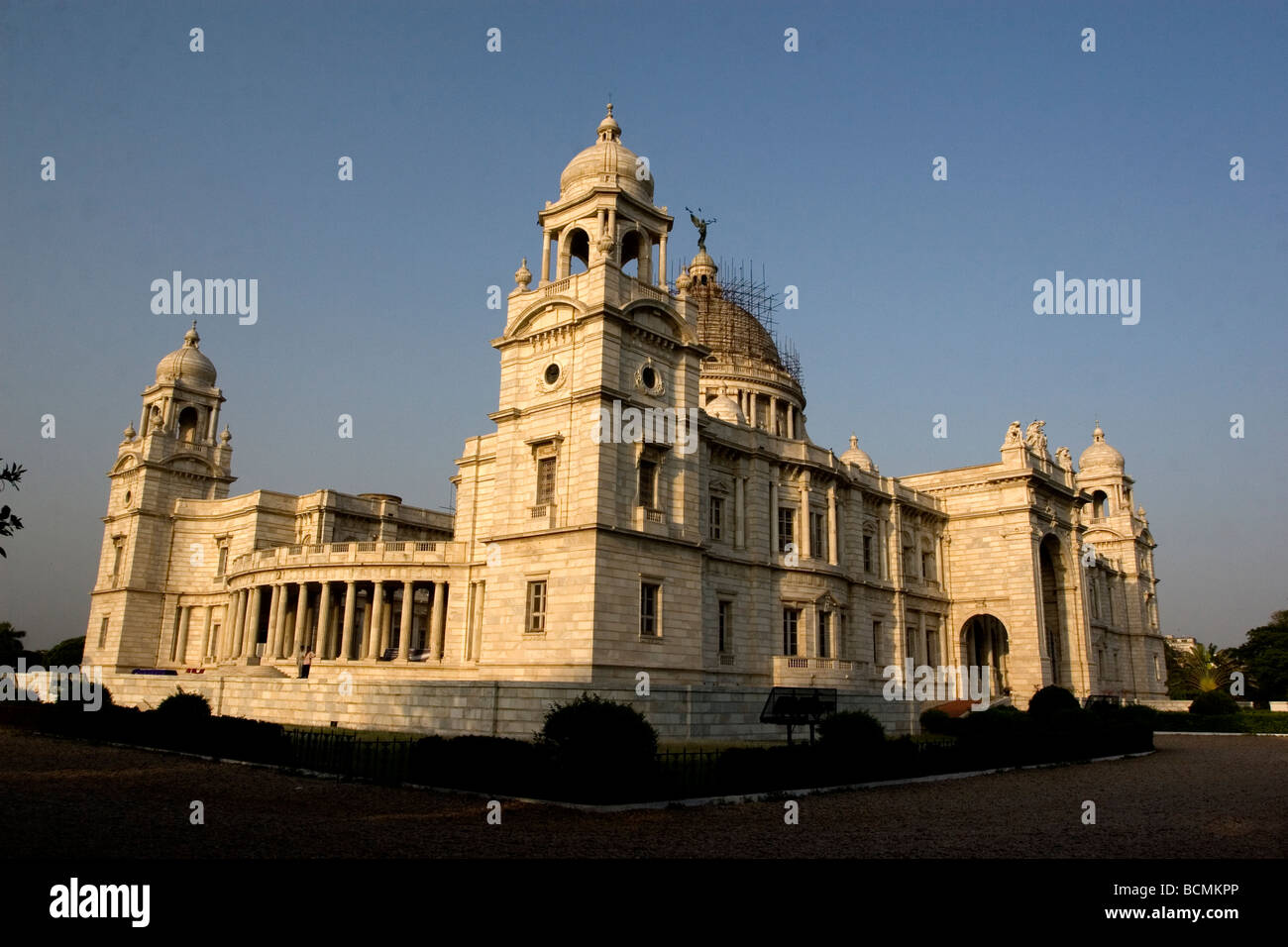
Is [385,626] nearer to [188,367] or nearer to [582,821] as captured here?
[188,367]

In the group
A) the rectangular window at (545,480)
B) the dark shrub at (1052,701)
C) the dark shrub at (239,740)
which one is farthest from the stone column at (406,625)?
the dark shrub at (1052,701)

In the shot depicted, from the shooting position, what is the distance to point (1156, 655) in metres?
76.4

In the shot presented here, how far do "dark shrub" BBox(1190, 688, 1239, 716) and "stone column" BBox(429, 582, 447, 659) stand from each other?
40.2m

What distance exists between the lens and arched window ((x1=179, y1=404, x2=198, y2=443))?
64500 mm

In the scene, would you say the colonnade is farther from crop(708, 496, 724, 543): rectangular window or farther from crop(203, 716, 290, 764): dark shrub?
crop(203, 716, 290, 764): dark shrub

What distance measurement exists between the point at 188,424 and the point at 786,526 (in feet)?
145

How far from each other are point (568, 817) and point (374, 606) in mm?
34210

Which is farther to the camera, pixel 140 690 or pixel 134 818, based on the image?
pixel 140 690

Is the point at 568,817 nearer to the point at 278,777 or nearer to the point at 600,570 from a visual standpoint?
the point at 278,777

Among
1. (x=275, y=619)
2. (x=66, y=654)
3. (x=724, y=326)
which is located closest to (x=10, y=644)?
(x=66, y=654)

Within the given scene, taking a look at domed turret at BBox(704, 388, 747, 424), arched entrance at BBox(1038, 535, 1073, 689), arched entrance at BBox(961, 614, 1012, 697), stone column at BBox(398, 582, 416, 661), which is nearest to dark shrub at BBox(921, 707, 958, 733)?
domed turret at BBox(704, 388, 747, 424)

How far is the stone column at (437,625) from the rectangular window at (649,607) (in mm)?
15805

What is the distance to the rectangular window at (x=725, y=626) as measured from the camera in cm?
3912
